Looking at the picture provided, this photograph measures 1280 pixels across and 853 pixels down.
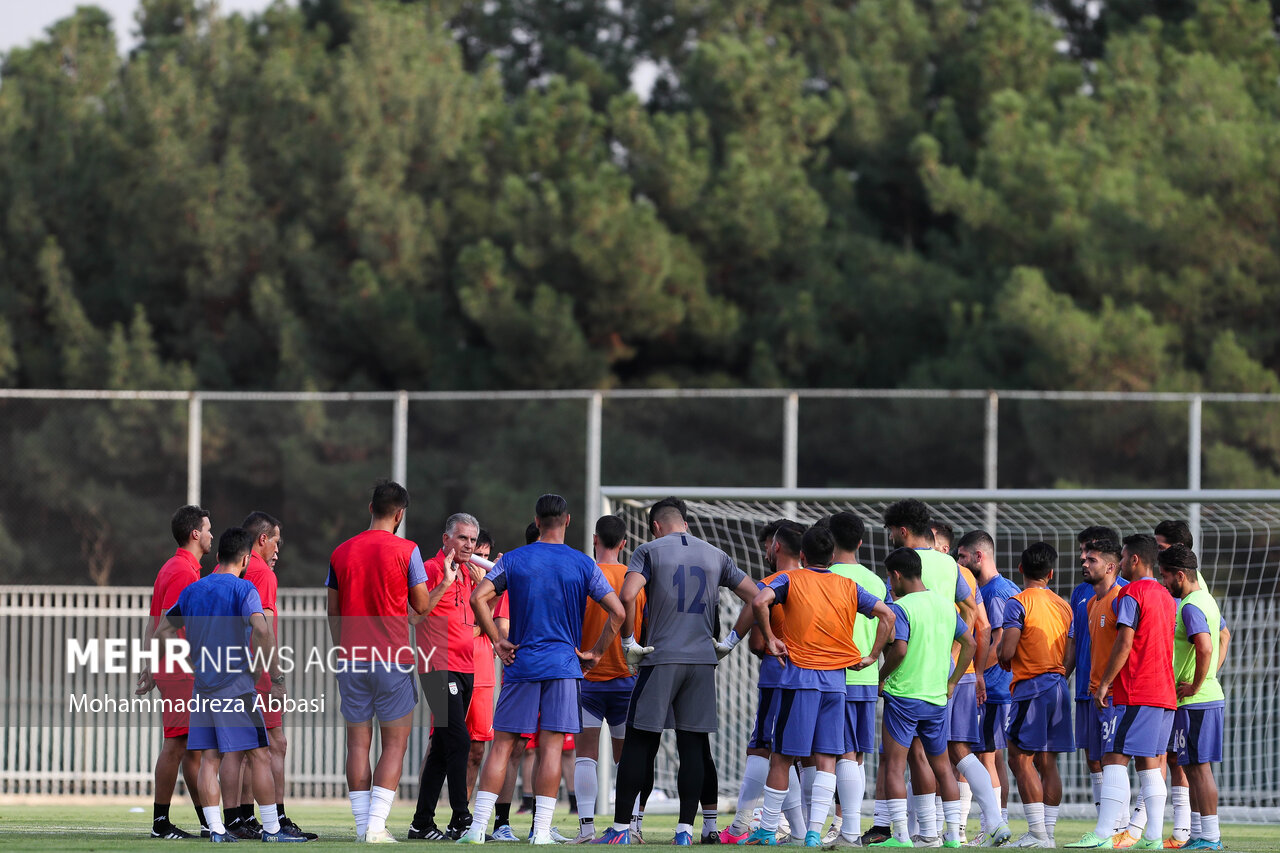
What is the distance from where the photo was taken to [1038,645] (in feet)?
30.2

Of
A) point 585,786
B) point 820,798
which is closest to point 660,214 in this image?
point 585,786

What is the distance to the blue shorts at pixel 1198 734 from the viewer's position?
8625 mm

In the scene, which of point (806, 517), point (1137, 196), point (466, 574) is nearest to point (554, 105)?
point (1137, 196)

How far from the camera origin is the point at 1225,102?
801 inches

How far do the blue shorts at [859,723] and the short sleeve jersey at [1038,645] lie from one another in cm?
130

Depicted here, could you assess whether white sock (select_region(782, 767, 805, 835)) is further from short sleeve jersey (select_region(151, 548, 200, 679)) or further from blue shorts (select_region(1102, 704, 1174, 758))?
short sleeve jersey (select_region(151, 548, 200, 679))

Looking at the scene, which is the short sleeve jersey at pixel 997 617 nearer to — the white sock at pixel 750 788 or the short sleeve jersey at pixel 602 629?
the white sock at pixel 750 788

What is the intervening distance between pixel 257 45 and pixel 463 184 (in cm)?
541

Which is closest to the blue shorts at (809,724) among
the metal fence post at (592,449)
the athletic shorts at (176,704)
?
the athletic shorts at (176,704)

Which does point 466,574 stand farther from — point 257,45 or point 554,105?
point 257,45

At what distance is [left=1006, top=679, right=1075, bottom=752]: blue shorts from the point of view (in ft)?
29.9

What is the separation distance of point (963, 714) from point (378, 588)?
340cm

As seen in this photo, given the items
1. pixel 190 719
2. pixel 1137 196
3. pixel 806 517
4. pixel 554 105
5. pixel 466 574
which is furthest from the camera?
pixel 554 105

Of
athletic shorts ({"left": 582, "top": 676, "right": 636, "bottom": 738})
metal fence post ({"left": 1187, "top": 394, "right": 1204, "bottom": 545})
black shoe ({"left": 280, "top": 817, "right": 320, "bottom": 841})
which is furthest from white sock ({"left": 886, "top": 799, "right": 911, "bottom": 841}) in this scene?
metal fence post ({"left": 1187, "top": 394, "right": 1204, "bottom": 545})
